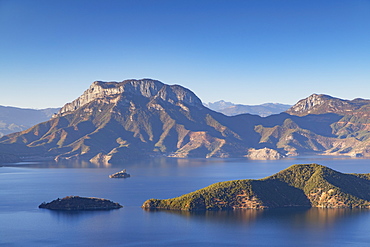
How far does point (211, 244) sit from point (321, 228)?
1567 inches

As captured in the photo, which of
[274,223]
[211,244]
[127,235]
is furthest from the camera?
[274,223]

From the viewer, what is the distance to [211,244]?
163750mm

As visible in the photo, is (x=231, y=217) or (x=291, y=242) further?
(x=231, y=217)

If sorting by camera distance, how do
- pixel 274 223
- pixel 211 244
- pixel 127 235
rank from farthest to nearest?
1. pixel 274 223
2. pixel 127 235
3. pixel 211 244

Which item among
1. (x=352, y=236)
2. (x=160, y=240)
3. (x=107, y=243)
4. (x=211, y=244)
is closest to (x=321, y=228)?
(x=352, y=236)

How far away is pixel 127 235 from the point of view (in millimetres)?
175125

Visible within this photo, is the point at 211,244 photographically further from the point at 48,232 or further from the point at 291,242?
the point at 48,232

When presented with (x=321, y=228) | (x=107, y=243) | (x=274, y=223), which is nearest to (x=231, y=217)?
(x=274, y=223)

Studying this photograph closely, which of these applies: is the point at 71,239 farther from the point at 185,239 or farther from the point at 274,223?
the point at 274,223

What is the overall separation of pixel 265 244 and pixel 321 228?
1048 inches

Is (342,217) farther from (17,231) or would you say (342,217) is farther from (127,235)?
(17,231)

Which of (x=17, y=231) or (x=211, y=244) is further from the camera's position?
(x=17, y=231)

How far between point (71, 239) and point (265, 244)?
2239 inches

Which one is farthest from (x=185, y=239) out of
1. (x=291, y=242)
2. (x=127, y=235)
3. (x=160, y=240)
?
(x=291, y=242)
